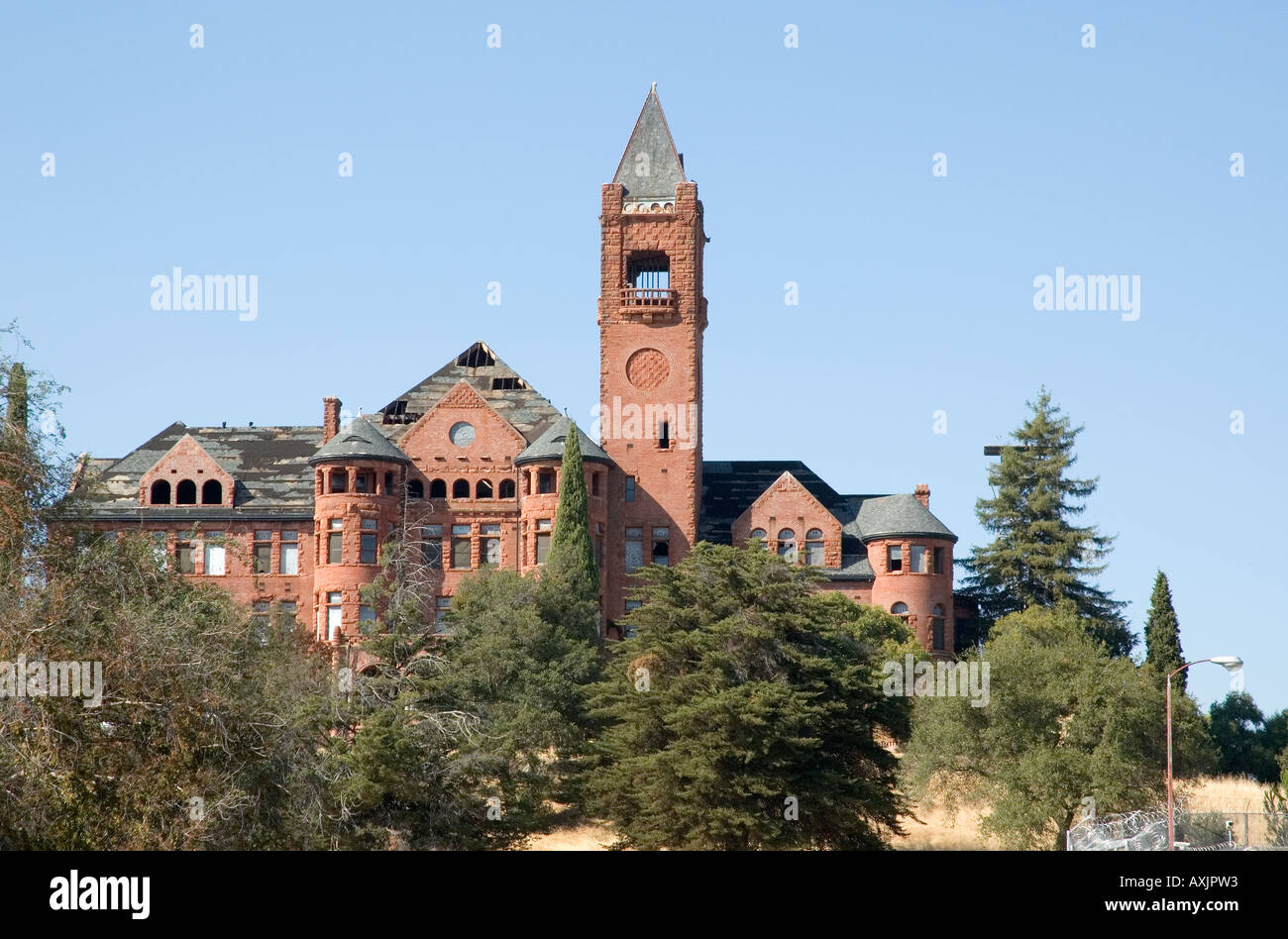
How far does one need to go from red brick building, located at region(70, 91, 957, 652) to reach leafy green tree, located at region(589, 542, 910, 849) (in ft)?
54.7

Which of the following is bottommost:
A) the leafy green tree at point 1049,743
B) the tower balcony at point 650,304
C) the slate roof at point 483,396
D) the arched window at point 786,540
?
the leafy green tree at point 1049,743

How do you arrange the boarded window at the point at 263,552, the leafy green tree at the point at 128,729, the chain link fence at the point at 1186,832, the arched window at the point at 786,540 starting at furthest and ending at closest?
the arched window at the point at 786,540 → the boarded window at the point at 263,552 → the chain link fence at the point at 1186,832 → the leafy green tree at the point at 128,729

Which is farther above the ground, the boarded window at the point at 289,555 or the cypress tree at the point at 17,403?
the cypress tree at the point at 17,403

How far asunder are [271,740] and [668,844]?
49.7ft

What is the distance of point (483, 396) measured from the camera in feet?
241

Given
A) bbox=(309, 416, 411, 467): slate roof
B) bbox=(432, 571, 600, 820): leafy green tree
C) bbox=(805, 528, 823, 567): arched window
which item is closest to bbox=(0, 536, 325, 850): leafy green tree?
bbox=(432, 571, 600, 820): leafy green tree

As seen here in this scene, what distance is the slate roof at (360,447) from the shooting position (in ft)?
229

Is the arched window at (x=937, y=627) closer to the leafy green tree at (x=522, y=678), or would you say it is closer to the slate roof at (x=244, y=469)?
the leafy green tree at (x=522, y=678)

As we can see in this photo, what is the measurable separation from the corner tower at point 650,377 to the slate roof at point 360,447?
847cm

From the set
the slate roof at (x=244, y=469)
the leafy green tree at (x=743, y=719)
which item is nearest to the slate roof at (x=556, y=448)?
the slate roof at (x=244, y=469)
